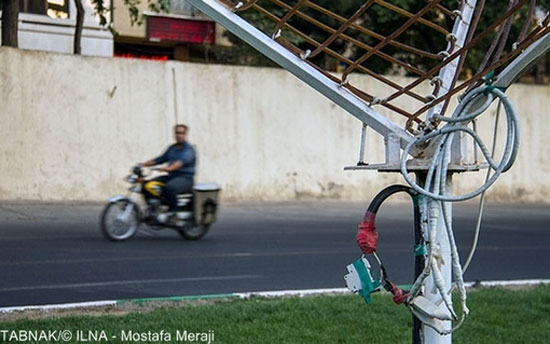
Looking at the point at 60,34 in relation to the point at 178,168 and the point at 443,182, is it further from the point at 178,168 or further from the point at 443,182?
the point at 443,182

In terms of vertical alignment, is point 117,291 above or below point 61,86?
below

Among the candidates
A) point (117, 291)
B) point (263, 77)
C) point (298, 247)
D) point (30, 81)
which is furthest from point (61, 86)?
point (117, 291)

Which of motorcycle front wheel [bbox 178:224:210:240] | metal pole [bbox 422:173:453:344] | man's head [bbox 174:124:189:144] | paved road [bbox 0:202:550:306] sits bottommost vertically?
paved road [bbox 0:202:550:306]

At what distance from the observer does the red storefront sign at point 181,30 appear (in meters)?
28.3

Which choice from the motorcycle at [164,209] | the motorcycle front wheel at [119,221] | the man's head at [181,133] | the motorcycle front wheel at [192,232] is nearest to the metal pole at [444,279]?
the motorcycle front wheel at [119,221]

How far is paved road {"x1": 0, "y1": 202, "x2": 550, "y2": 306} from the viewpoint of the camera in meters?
9.49

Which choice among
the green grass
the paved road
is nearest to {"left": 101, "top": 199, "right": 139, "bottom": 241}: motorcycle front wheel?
the paved road

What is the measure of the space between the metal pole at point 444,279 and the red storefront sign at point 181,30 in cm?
2506

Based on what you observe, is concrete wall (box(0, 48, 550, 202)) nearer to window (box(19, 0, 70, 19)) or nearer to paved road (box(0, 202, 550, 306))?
paved road (box(0, 202, 550, 306))

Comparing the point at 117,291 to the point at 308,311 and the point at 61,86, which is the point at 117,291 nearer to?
the point at 308,311

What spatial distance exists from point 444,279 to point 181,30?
25755 mm

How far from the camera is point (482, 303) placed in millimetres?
8312

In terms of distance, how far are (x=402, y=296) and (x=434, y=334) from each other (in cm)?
22

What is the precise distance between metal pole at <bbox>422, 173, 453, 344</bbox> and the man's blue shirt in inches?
424
